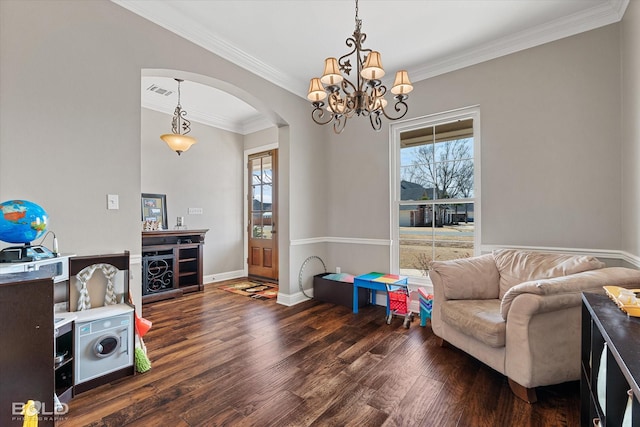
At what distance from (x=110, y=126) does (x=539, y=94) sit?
3931 millimetres

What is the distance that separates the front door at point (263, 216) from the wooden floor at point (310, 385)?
7.25ft

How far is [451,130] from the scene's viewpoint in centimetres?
342

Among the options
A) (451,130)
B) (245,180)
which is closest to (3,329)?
(451,130)

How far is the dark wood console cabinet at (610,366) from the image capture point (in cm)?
89

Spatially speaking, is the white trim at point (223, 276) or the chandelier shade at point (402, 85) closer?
the chandelier shade at point (402, 85)

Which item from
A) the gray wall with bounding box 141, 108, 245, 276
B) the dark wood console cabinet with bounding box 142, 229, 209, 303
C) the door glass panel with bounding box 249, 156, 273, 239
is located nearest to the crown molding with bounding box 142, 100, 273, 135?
the gray wall with bounding box 141, 108, 245, 276

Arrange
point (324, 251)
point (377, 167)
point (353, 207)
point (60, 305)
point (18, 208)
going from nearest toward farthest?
1. point (18, 208)
2. point (60, 305)
3. point (377, 167)
4. point (353, 207)
5. point (324, 251)

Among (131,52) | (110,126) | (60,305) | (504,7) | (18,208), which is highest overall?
(504,7)

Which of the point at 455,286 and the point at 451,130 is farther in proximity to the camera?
the point at 451,130

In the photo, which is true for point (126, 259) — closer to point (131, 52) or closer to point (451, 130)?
point (131, 52)

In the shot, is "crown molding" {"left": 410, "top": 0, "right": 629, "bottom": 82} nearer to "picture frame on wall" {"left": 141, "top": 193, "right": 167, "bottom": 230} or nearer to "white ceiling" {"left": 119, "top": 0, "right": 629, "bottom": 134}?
"white ceiling" {"left": 119, "top": 0, "right": 629, "bottom": 134}

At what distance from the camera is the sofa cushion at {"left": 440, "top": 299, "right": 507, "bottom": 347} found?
193 centimetres

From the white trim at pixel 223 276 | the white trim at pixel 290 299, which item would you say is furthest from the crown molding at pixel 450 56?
the white trim at pixel 223 276

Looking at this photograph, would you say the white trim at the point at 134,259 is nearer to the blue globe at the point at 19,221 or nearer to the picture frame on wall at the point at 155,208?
the blue globe at the point at 19,221
